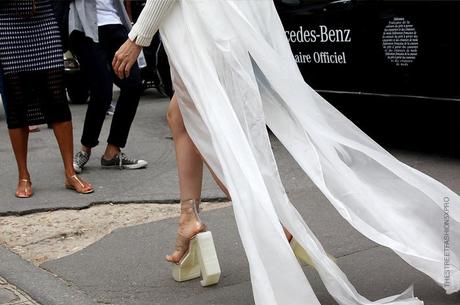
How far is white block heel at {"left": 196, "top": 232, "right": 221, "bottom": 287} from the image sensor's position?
379 cm

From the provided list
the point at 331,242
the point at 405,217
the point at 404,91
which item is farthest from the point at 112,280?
the point at 404,91

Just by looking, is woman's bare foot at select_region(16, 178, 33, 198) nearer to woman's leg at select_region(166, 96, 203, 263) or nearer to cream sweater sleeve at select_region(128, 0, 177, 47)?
woman's leg at select_region(166, 96, 203, 263)

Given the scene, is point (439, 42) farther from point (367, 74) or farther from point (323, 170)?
point (323, 170)

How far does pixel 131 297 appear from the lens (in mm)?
3936

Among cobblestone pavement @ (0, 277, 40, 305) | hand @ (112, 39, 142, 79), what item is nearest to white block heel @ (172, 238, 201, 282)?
cobblestone pavement @ (0, 277, 40, 305)

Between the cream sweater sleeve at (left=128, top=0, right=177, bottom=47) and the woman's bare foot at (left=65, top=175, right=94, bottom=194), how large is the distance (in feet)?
7.49

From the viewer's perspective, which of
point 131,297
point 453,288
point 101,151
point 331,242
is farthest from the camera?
point 101,151

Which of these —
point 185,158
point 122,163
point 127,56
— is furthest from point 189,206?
point 122,163

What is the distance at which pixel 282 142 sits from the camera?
11.7 feet

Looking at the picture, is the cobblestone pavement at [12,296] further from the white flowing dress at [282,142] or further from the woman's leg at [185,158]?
the white flowing dress at [282,142]

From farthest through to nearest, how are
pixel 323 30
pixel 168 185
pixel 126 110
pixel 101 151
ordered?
pixel 101 151
pixel 323 30
pixel 126 110
pixel 168 185

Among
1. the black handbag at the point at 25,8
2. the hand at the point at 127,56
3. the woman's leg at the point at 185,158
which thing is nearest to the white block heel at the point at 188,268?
the woman's leg at the point at 185,158

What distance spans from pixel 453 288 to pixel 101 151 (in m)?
4.44

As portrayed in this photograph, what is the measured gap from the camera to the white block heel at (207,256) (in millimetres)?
3787
